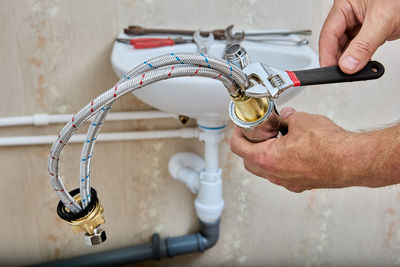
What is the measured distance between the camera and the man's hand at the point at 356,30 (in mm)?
429

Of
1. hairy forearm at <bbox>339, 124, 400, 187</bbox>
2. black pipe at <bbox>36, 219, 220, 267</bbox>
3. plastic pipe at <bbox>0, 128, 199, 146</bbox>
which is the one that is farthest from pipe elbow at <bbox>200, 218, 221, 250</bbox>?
hairy forearm at <bbox>339, 124, 400, 187</bbox>

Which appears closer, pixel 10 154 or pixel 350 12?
pixel 350 12

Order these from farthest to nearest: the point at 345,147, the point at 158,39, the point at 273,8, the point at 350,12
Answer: the point at 273,8, the point at 158,39, the point at 350,12, the point at 345,147

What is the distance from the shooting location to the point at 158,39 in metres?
0.78

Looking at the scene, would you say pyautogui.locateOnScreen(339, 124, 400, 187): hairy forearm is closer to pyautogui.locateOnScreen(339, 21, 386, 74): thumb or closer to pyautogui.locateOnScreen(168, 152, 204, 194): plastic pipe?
pyautogui.locateOnScreen(339, 21, 386, 74): thumb

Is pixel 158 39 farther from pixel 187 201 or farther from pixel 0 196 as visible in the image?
pixel 0 196

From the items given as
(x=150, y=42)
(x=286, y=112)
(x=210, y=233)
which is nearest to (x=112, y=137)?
(x=150, y=42)

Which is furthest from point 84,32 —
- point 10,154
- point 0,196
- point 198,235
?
point 198,235

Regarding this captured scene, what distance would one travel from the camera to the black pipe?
39.0 inches

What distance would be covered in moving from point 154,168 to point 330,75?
67 centimetres

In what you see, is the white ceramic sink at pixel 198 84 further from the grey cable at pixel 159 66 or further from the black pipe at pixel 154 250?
the black pipe at pixel 154 250

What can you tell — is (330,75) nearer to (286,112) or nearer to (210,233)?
(286,112)

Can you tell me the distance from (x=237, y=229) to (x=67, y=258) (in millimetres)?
503

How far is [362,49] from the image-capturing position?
0.44 m
